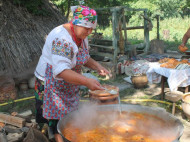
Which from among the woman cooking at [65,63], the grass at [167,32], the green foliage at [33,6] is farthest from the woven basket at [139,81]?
the grass at [167,32]

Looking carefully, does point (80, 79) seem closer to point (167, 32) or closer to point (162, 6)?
point (167, 32)

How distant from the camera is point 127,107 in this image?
2.27 metres

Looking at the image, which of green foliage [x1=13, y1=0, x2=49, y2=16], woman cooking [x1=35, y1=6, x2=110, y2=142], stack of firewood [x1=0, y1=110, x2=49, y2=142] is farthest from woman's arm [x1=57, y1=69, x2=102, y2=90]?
green foliage [x1=13, y1=0, x2=49, y2=16]

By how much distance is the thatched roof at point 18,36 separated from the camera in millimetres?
5773

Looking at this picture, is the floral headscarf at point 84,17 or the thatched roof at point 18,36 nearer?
the floral headscarf at point 84,17

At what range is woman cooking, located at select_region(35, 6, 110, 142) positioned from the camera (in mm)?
1882

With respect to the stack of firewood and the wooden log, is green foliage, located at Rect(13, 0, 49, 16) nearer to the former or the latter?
the stack of firewood

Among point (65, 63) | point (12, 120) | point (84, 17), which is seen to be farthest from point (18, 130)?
point (84, 17)

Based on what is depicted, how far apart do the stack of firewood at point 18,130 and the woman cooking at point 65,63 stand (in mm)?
611

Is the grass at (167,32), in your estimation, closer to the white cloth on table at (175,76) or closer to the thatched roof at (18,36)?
the white cloth on table at (175,76)

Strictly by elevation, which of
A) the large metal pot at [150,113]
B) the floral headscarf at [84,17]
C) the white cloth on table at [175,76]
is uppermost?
the floral headscarf at [84,17]

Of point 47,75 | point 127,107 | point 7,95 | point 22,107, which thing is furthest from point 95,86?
point 7,95

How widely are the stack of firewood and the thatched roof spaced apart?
2.21m

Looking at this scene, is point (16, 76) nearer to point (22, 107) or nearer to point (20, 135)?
point (22, 107)
